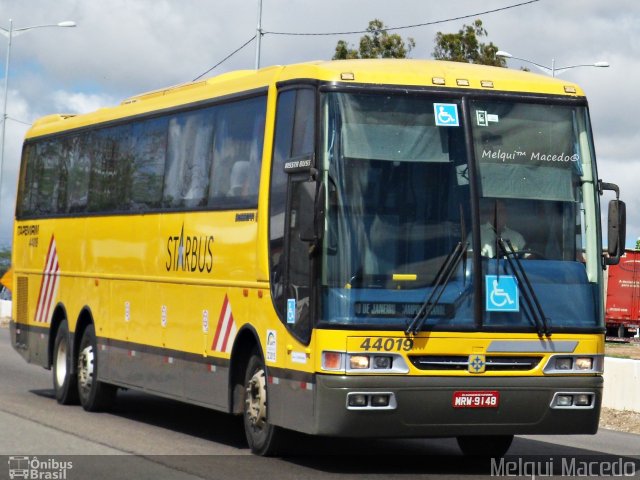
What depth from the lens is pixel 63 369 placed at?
18578 mm

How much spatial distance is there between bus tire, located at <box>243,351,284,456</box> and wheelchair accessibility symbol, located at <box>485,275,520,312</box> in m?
2.17

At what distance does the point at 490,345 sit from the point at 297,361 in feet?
5.27

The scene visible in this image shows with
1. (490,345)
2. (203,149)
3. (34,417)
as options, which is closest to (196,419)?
(34,417)

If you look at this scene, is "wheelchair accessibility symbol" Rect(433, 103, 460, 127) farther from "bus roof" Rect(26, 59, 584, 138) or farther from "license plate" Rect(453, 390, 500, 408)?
"license plate" Rect(453, 390, 500, 408)

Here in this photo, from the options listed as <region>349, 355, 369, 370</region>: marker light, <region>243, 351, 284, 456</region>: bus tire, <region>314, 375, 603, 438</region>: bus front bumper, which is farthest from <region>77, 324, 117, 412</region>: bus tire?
<region>349, 355, 369, 370</region>: marker light

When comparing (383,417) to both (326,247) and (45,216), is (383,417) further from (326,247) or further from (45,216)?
(45,216)

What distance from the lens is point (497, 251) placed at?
11953 mm

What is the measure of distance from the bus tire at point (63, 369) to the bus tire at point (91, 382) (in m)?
0.18

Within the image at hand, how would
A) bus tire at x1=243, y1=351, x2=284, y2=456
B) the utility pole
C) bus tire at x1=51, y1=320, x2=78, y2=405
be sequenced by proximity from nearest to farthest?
bus tire at x1=243, y1=351, x2=284, y2=456 < bus tire at x1=51, y1=320, x2=78, y2=405 < the utility pole

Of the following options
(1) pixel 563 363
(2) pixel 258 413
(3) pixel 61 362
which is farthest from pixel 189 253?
(3) pixel 61 362

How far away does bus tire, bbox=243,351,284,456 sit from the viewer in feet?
41.4

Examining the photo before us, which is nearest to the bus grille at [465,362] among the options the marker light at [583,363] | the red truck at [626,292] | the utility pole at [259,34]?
the marker light at [583,363]

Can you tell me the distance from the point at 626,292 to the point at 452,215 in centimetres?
3929

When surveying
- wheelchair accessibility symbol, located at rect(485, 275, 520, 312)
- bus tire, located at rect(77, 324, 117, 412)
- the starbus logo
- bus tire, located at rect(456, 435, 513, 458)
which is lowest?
bus tire, located at rect(456, 435, 513, 458)
